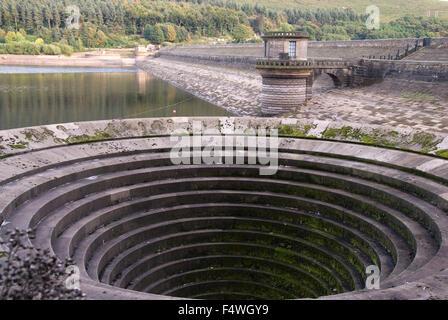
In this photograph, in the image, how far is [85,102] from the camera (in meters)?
57.8

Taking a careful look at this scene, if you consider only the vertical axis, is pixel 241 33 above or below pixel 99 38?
above

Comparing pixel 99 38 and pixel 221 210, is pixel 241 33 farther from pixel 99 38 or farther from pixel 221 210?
pixel 221 210

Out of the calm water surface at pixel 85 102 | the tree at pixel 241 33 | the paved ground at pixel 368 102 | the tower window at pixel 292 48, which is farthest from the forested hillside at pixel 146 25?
the tower window at pixel 292 48

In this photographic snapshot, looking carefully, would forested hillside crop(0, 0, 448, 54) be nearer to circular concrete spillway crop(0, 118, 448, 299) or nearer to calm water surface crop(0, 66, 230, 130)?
calm water surface crop(0, 66, 230, 130)

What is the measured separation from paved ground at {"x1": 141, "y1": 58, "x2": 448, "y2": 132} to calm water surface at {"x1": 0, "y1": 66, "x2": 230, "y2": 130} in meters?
3.95

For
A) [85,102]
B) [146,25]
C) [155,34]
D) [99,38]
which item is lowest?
[85,102]

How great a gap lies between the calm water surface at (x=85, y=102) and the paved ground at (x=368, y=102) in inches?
155

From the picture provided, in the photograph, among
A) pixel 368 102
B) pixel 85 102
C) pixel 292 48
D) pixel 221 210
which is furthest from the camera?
pixel 85 102

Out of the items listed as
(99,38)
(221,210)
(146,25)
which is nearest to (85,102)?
(221,210)

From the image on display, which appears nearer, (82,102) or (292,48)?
(292,48)

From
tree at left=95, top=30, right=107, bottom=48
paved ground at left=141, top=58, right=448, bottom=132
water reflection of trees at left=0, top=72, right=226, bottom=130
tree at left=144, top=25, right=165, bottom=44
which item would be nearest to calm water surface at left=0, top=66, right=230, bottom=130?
water reflection of trees at left=0, top=72, right=226, bottom=130

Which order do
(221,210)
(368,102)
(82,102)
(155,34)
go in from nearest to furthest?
1. (221,210)
2. (368,102)
3. (82,102)
4. (155,34)

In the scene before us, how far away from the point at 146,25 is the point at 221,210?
16799 centimetres

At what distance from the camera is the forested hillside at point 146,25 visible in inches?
5167
